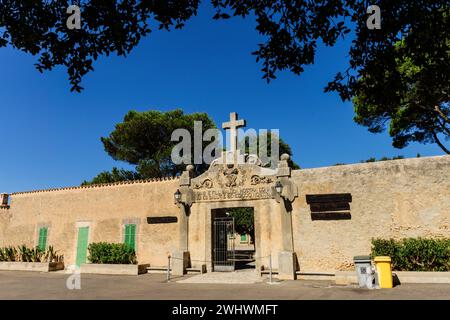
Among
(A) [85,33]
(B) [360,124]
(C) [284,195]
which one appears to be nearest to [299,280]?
(C) [284,195]

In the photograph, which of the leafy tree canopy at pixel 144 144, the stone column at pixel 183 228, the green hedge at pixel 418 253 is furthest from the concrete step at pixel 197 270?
the leafy tree canopy at pixel 144 144

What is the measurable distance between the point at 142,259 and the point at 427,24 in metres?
13.1

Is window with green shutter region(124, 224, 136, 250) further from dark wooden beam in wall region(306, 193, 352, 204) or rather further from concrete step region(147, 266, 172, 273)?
dark wooden beam in wall region(306, 193, 352, 204)

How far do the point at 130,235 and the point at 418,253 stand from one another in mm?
10955

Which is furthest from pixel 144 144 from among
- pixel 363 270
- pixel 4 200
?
pixel 363 270

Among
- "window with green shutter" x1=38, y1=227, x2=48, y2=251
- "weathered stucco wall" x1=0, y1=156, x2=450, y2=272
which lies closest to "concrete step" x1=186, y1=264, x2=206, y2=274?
"weathered stucco wall" x1=0, y1=156, x2=450, y2=272

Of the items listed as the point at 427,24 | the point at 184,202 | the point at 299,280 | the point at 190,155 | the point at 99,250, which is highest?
the point at 190,155

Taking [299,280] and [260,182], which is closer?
[299,280]

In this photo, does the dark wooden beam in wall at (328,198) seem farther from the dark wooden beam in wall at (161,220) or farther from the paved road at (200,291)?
the dark wooden beam in wall at (161,220)

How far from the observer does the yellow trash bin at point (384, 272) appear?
8.88m

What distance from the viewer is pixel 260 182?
12805 millimetres

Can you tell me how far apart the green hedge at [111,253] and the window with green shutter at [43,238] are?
4.02 m

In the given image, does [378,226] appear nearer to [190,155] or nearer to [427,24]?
[427,24]

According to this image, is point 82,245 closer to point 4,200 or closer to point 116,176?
point 4,200
